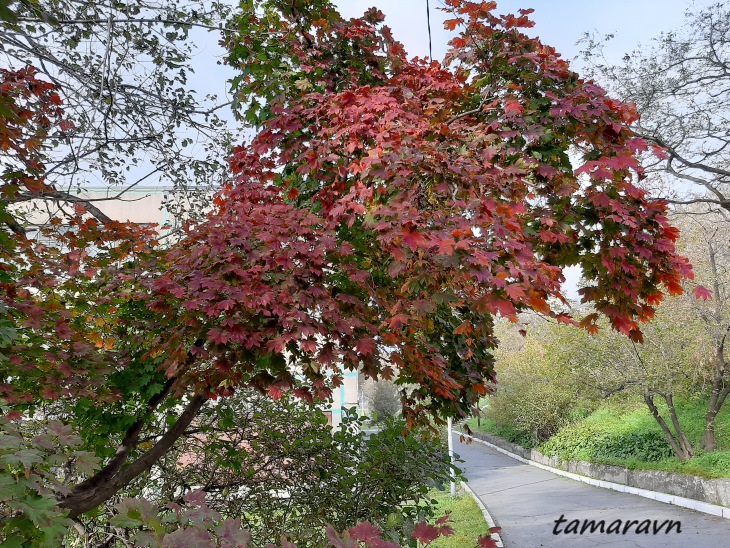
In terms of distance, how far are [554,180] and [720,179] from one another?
9760mm

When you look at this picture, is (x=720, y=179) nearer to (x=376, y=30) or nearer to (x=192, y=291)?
(x=376, y=30)

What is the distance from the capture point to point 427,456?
562cm

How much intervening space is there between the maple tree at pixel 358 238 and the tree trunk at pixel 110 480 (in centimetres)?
2

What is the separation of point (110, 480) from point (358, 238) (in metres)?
2.53

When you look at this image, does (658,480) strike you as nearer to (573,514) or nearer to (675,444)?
(675,444)

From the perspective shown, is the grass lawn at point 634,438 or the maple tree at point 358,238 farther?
the grass lawn at point 634,438

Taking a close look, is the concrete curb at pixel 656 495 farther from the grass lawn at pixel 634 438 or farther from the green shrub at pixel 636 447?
the green shrub at pixel 636 447

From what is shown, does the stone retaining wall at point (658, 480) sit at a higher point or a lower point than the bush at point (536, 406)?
lower

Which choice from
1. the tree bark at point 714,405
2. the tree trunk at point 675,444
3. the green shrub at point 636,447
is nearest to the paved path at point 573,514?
the green shrub at point 636,447

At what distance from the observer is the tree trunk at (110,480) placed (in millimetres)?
3732

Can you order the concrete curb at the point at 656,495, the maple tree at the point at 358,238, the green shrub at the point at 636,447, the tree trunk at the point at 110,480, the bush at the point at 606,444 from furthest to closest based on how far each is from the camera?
1. the bush at the point at 606,444
2. the green shrub at the point at 636,447
3. the concrete curb at the point at 656,495
4. the tree trunk at the point at 110,480
5. the maple tree at the point at 358,238

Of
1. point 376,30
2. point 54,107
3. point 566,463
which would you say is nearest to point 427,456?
point 376,30

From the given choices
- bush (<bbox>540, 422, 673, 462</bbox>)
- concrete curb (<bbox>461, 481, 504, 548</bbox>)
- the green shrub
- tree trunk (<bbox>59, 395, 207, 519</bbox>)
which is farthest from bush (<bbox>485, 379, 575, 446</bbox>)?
tree trunk (<bbox>59, 395, 207, 519</bbox>)

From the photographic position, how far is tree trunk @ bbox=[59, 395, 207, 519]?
3.73 m
